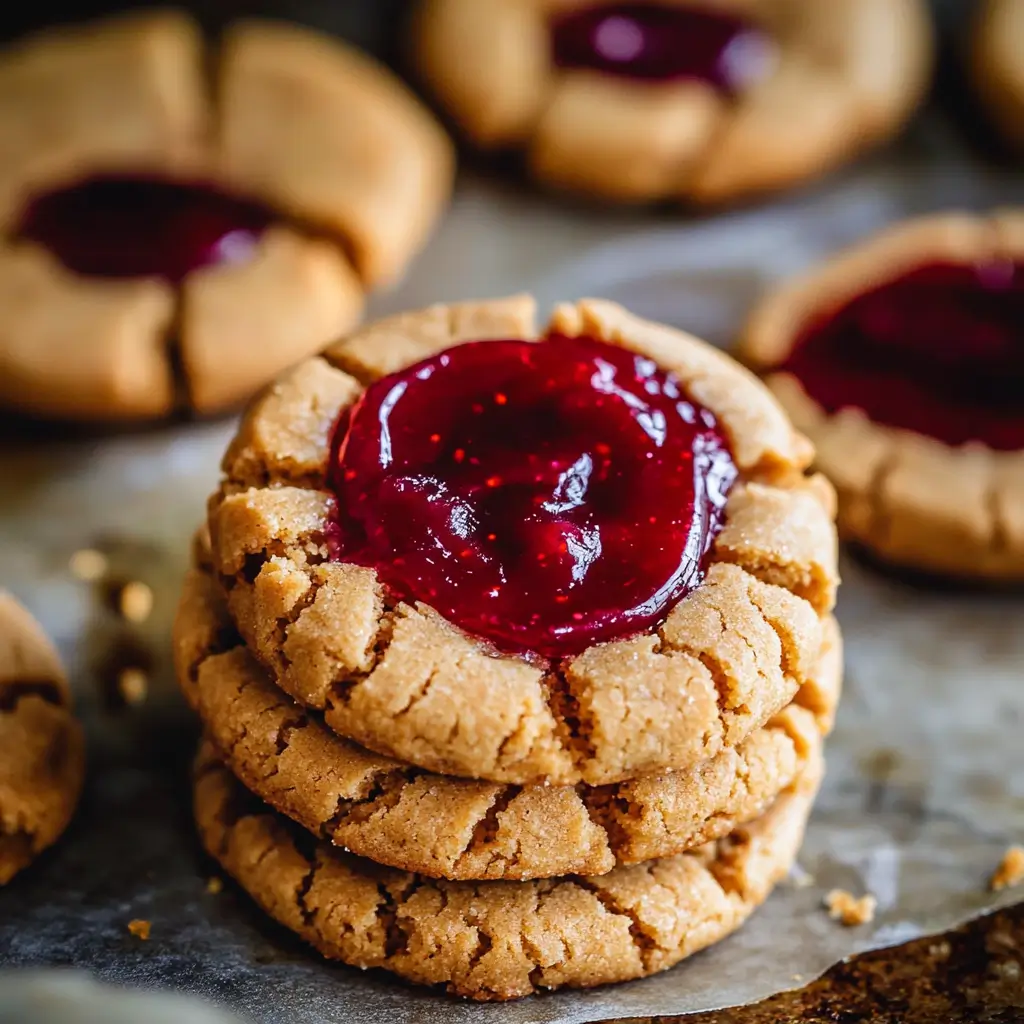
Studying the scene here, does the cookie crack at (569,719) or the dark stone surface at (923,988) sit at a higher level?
the cookie crack at (569,719)

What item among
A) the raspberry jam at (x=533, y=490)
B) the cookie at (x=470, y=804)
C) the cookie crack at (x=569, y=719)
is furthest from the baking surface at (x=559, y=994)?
the raspberry jam at (x=533, y=490)

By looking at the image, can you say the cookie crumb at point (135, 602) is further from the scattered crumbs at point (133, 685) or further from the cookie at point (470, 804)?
the cookie at point (470, 804)

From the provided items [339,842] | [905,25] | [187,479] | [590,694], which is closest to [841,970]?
[590,694]

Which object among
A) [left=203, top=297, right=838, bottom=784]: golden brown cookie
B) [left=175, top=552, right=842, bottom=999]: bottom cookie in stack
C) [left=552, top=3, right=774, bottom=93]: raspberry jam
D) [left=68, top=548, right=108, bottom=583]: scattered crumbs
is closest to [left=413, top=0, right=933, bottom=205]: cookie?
[left=552, top=3, right=774, bottom=93]: raspberry jam

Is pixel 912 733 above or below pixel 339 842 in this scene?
below

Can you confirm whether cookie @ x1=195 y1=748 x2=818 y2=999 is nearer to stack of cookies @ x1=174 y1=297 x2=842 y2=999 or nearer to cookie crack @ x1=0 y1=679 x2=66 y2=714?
stack of cookies @ x1=174 y1=297 x2=842 y2=999

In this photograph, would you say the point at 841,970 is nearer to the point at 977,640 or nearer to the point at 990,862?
the point at 990,862

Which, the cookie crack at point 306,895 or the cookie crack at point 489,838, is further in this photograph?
the cookie crack at point 306,895
